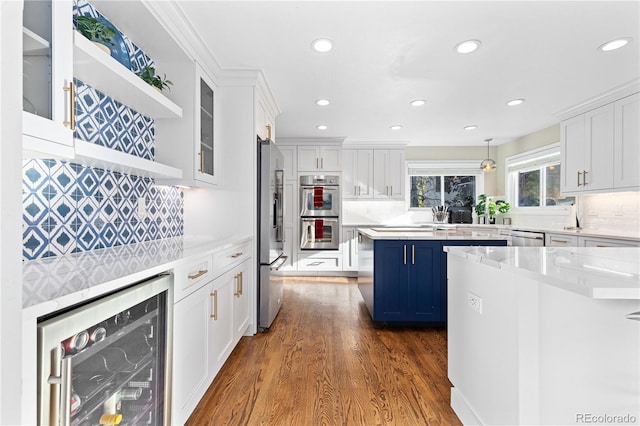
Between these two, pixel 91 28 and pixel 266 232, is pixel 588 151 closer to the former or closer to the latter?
pixel 266 232

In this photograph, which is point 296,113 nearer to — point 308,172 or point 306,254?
point 308,172

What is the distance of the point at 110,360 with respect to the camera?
108 cm

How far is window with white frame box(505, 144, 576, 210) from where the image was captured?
4.75 meters

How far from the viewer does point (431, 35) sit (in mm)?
2293

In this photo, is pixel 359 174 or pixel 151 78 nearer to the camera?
pixel 151 78

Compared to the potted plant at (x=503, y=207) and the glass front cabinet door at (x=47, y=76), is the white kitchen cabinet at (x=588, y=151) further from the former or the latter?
the glass front cabinet door at (x=47, y=76)

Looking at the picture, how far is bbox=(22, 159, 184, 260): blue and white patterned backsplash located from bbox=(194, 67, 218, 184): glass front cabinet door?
0.38 m

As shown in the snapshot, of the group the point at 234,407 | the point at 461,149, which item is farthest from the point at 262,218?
the point at 461,149

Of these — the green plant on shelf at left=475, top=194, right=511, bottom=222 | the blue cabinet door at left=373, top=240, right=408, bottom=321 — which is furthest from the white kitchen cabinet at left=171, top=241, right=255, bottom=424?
the green plant on shelf at left=475, top=194, right=511, bottom=222

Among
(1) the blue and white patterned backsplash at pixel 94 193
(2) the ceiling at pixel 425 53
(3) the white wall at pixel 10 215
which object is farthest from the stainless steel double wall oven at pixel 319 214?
(3) the white wall at pixel 10 215

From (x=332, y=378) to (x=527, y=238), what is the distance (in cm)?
368

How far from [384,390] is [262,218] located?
5.59 ft

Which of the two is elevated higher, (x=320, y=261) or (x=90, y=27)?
(x=90, y=27)

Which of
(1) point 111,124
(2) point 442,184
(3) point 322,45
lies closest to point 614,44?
(3) point 322,45
